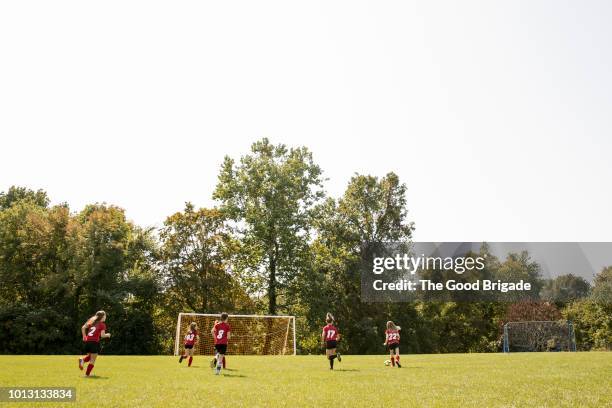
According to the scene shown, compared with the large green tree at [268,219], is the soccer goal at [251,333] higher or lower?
lower

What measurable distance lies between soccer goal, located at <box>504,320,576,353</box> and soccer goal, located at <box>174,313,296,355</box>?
76.6 feet

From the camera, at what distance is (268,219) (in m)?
55.1

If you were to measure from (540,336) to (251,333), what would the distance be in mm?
31154

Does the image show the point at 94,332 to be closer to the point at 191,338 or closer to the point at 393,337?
the point at 191,338

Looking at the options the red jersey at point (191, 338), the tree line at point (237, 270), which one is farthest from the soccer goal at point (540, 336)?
the red jersey at point (191, 338)

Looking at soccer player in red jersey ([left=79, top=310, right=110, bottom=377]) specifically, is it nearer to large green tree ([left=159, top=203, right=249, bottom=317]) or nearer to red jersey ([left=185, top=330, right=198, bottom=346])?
red jersey ([left=185, top=330, right=198, bottom=346])

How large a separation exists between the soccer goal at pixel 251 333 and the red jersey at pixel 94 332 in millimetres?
24862

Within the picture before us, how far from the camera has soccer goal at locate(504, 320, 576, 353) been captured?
57.2 meters

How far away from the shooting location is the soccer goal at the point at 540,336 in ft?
188

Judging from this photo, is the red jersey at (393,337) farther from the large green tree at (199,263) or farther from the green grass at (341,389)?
the large green tree at (199,263)

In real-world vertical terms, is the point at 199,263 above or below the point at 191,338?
above

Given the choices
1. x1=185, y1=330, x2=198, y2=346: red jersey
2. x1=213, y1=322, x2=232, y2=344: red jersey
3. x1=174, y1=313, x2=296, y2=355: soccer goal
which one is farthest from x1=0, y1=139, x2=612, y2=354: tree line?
x1=213, y1=322, x2=232, y2=344: red jersey

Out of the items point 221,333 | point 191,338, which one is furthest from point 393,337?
point 191,338

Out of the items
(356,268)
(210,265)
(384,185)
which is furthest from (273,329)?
(384,185)
